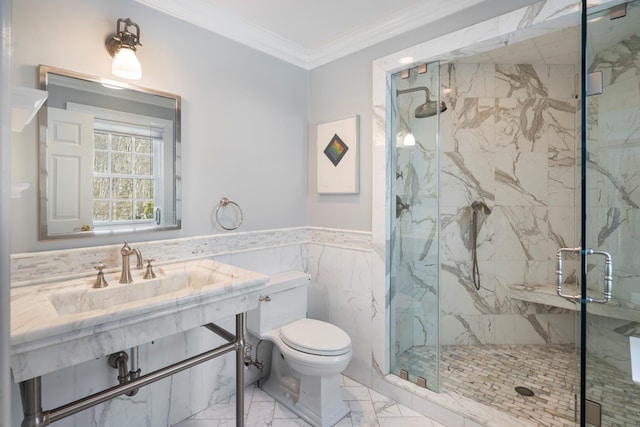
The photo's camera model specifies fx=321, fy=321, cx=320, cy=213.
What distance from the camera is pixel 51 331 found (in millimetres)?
989

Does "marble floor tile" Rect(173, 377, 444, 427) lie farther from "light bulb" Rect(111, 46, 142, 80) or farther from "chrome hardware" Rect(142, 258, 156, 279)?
"light bulb" Rect(111, 46, 142, 80)

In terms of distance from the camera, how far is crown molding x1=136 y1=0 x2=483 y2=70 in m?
1.87

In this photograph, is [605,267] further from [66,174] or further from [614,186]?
[66,174]

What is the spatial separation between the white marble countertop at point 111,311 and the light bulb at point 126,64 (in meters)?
1.01

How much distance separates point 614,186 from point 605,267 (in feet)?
1.13

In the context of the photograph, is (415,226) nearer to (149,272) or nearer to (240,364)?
(240,364)

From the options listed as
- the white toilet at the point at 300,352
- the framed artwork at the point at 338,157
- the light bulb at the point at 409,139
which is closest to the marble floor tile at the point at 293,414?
the white toilet at the point at 300,352

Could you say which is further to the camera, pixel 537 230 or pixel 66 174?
pixel 537 230

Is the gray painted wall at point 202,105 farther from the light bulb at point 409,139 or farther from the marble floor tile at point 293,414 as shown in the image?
the marble floor tile at point 293,414

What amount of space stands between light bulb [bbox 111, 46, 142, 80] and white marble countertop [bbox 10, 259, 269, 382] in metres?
1.01

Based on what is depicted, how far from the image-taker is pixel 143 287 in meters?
1.60

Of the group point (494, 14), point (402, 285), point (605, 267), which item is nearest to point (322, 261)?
point (402, 285)

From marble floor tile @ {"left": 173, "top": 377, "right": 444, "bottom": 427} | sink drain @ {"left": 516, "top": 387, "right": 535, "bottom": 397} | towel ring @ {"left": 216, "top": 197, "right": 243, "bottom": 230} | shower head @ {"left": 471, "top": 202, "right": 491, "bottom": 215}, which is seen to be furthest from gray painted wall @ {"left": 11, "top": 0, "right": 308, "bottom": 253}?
sink drain @ {"left": 516, "top": 387, "right": 535, "bottom": 397}

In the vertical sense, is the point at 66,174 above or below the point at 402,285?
above
